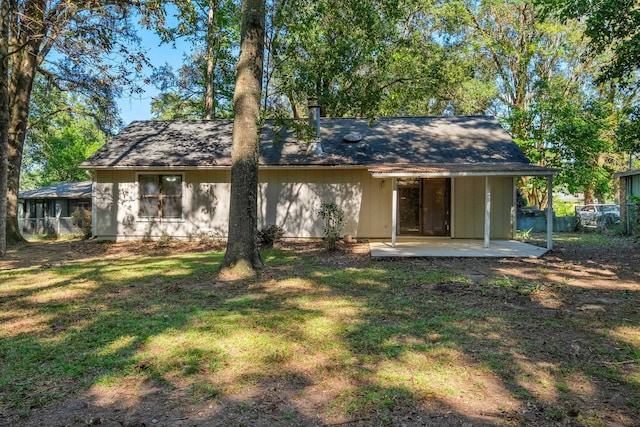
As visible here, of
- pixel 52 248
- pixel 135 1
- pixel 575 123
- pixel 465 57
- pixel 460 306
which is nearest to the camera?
→ pixel 460 306

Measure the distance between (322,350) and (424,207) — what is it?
33.2 ft

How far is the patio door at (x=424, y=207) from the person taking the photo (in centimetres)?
1300

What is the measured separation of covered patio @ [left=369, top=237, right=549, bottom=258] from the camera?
946 centimetres

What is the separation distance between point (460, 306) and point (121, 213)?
38.5ft

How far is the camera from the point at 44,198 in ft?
72.2

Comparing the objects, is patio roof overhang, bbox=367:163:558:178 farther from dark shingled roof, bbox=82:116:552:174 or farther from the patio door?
the patio door

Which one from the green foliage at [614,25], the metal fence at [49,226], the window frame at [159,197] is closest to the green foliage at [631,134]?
the green foliage at [614,25]

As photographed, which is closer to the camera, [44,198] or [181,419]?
[181,419]

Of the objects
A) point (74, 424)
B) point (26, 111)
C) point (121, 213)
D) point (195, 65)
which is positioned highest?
point (195, 65)

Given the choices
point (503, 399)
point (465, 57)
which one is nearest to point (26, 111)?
point (503, 399)

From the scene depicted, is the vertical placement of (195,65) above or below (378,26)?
above

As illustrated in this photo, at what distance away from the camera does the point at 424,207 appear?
518 inches

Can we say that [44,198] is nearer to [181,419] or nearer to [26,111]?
[26,111]

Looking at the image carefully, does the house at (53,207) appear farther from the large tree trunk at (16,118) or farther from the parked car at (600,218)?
the parked car at (600,218)
